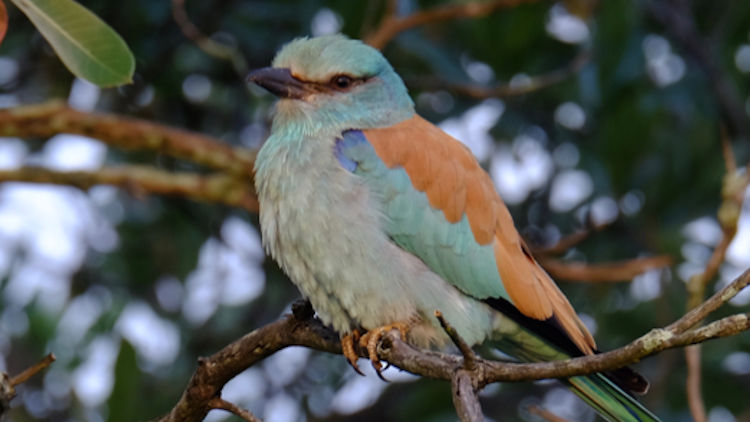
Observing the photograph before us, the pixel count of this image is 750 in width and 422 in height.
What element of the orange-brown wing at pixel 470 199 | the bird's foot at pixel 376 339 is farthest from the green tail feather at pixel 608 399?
the bird's foot at pixel 376 339

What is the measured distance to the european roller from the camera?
3.29m

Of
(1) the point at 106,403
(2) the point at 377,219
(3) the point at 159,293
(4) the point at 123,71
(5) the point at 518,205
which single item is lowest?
(3) the point at 159,293

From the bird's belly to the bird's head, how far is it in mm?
450

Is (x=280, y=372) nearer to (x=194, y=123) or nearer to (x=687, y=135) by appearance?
(x=194, y=123)

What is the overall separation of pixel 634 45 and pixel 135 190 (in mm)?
2377

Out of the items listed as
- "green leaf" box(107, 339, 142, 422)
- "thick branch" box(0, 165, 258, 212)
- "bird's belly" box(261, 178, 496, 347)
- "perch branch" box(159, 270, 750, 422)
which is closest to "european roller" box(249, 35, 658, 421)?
"bird's belly" box(261, 178, 496, 347)

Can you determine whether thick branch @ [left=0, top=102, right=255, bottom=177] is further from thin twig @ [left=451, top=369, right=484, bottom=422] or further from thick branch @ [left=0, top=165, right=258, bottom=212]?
thin twig @ [left=451, top=369, right=484, bottom=422]

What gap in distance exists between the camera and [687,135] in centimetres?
545

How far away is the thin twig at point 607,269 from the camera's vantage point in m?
4.48

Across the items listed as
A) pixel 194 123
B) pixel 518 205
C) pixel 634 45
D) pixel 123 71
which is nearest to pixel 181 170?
pixel 194 123

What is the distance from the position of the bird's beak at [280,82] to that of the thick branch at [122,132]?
111 cm

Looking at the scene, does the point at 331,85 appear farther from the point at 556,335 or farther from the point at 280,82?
the point at 556,335

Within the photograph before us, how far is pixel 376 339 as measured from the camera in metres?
3.24

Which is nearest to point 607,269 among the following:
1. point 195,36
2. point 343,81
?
→ point 343,81
